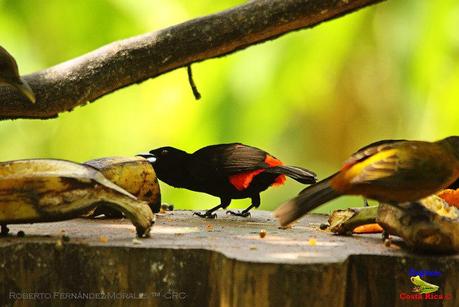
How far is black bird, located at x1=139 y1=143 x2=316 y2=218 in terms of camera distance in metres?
5.97

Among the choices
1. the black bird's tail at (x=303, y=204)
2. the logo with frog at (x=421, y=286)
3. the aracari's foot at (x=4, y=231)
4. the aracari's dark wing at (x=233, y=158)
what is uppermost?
the aracari's dark wing at (x=233, y=158)

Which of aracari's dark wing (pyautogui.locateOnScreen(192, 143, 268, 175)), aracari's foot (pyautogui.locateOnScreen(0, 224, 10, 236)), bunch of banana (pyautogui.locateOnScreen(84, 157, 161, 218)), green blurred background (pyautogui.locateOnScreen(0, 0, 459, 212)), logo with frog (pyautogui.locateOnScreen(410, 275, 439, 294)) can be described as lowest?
logo with frog (pyautogui.locateOnScreen(410, 275, 439, 294))

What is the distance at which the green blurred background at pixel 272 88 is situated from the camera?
8.23 meters

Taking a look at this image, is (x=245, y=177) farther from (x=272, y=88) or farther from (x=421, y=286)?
(x=272, y=88)

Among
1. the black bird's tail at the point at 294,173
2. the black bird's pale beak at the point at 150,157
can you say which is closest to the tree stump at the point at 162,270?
the black bird's tail at the point at 294,173

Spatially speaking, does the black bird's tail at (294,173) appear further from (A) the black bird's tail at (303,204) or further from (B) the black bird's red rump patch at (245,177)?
(A) the black bird's tail at (303,204)

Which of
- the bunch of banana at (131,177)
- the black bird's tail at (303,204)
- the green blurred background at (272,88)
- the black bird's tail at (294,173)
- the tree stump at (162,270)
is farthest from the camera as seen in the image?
the green blurred background at (272,88)

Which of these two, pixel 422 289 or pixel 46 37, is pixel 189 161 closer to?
pixel 422 289

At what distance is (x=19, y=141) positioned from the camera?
9055 millimetres

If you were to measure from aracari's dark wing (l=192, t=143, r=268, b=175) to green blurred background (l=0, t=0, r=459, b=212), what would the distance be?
6.32ft

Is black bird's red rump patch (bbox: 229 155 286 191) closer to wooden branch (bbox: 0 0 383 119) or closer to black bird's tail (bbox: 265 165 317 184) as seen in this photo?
black bird's tail (bbox: 265 165 317 184)

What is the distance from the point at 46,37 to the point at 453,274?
566cm

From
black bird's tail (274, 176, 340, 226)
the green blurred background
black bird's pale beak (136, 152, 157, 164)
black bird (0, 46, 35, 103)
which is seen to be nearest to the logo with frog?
black bird's tail (274, 176, 340, 226)

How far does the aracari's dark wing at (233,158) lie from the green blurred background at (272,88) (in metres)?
1.92
